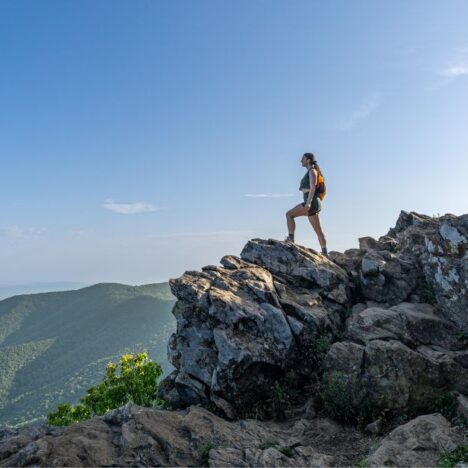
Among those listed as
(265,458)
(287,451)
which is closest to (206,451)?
(265,458)

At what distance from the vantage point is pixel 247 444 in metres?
10.0

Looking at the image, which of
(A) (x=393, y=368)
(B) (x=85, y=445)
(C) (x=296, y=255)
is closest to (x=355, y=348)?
(A) (x=393, y=368)

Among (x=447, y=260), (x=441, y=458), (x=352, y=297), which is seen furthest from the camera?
(x=352, y=297)

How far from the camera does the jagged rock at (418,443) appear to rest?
8.79 metres

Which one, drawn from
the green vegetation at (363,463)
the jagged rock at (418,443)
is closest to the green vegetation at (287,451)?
the green vegetation at (363,463)

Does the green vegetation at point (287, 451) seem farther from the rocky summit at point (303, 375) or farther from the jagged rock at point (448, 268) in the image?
the jagged rock at point (448, 268)

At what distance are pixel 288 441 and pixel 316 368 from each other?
11.1 ft

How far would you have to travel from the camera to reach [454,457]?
8617 mm

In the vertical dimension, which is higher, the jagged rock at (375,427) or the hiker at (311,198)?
the hiker at (311,198)

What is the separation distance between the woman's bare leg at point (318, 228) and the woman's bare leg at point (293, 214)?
0.73m

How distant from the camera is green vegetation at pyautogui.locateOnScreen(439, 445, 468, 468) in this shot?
8430 mm

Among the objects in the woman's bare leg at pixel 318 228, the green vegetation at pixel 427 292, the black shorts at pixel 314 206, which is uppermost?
the black shorts at pixel 314 206

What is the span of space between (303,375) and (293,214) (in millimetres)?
8608

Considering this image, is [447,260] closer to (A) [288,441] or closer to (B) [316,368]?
(B) [316,368]
